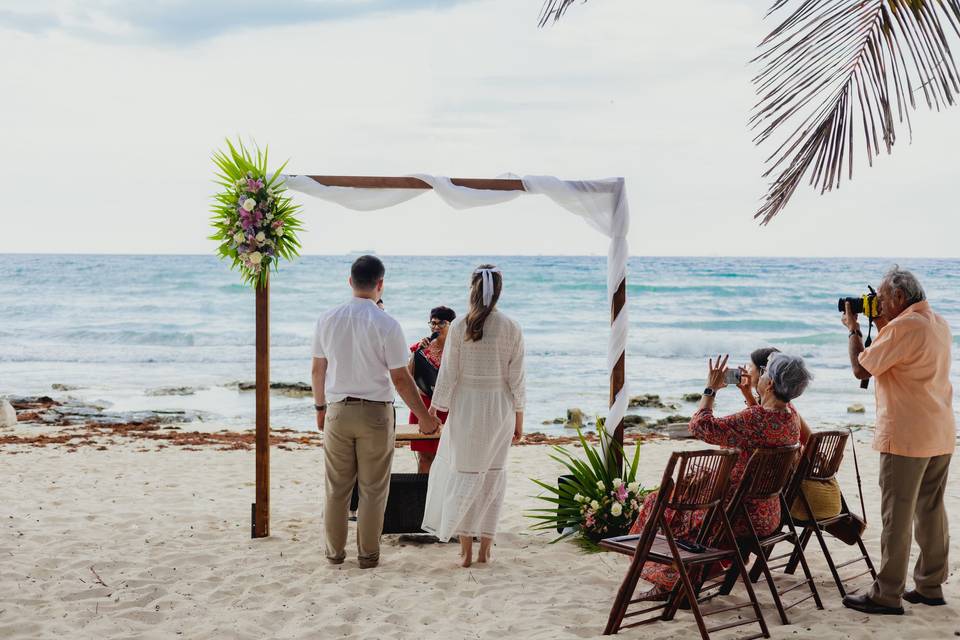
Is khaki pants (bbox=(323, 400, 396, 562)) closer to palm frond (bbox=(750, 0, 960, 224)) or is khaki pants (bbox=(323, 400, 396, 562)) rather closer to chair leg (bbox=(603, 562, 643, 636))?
chair leg (bbox=(603, 562, 643, 636))

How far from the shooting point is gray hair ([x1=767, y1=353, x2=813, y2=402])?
410 centimetres

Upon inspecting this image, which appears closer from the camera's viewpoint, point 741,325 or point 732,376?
point 732,376

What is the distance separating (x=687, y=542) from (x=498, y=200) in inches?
104

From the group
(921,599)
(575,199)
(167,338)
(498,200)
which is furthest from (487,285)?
(167,338)

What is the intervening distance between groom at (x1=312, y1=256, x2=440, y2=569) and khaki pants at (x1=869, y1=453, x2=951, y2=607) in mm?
2382

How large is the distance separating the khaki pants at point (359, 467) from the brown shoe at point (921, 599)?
266 cm

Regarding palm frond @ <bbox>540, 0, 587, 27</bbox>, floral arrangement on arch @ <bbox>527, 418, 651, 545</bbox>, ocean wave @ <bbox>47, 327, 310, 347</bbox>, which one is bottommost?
ocean wave @ <bbox>47, 327, 310, 347</bbox>

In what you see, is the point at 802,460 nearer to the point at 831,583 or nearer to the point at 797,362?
the point at 797,362

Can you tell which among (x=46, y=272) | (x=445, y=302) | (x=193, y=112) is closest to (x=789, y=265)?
(x=445, y=302)

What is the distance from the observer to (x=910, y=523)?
4.11 meters

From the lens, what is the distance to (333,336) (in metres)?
4.96

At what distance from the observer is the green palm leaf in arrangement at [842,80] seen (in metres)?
2.56

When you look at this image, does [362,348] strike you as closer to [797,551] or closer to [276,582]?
[276,582]

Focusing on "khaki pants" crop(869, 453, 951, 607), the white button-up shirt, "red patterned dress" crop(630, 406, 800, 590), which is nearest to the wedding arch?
the white button-up shirt
